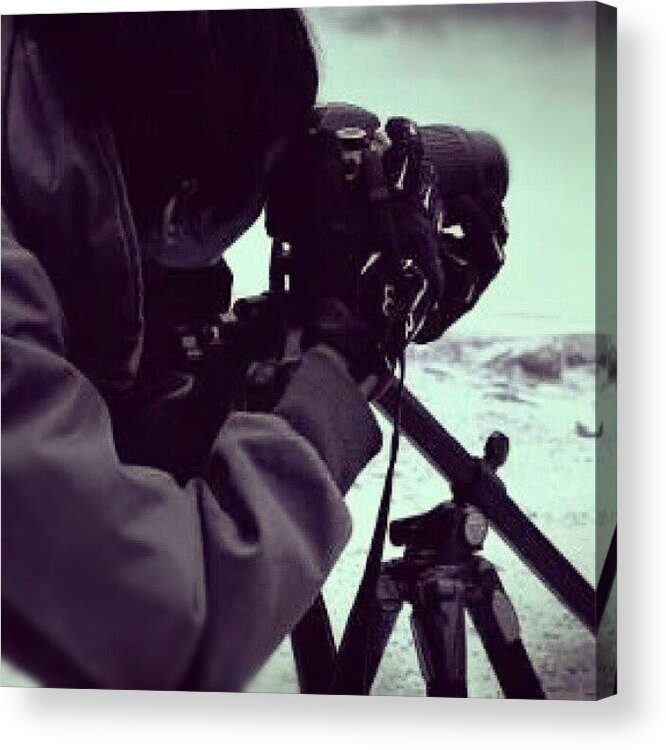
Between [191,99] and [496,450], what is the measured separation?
2.98ft

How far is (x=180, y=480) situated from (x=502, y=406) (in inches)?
25.7

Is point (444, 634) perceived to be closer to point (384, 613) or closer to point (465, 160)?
point (384, 613)

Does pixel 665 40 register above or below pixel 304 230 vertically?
above

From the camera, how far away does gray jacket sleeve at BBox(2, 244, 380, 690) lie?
4246 mm

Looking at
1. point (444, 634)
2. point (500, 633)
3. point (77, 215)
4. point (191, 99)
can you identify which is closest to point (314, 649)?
point (444, 634)

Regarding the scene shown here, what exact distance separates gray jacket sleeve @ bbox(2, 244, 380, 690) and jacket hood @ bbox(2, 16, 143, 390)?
61mm

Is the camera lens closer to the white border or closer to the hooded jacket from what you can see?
the white border

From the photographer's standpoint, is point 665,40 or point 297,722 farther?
point 297,722

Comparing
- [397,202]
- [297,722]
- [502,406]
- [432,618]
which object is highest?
[397,202]

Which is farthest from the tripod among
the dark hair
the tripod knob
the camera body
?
the dark hair

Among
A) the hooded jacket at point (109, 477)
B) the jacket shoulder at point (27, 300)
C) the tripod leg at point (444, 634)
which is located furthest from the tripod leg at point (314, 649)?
the jacket shoulder at point (27, 300)

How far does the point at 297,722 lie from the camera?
435 cm

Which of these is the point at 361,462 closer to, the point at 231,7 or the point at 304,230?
the point at 304,230

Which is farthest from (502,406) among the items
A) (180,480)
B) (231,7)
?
(231,7)
